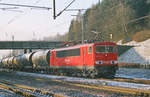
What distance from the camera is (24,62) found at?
41750 mm

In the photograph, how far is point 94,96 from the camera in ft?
36.1

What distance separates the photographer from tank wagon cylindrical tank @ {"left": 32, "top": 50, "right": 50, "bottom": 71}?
31.4 meters

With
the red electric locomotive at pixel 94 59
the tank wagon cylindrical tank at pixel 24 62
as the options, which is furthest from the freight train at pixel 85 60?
the tank wagon cylindrical tank at pixel 24 62

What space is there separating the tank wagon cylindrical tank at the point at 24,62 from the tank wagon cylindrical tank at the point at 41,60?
89.9 inches

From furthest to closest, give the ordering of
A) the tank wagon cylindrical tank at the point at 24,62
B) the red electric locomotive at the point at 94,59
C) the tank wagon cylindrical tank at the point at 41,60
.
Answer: the tank wagon cylindrical tank at the point at 24,62, the tank wagon cylindrical tank at the point at 41,60, the red electric locomotive at the point at 94,59

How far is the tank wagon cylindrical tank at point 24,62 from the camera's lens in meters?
39.4

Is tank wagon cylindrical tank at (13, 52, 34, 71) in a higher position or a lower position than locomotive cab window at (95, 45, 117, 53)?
lower

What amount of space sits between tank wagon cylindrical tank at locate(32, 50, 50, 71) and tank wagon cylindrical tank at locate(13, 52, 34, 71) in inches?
89.9

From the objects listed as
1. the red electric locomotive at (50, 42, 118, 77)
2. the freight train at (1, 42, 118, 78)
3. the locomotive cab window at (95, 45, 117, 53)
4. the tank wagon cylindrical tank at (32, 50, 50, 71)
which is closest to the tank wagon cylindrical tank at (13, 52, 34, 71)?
the tank wagon cylindrical tank at (32, 50, 50, 71)

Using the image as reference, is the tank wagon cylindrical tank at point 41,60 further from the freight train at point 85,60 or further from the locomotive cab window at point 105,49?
the locomotive cab window at point 105,49

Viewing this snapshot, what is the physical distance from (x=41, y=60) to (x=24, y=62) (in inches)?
369

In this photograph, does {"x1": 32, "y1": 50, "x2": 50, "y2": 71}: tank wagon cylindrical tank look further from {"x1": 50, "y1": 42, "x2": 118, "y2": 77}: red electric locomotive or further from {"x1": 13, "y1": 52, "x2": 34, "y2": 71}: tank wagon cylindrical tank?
{"x1": 50, "y1": 42, "x2": 118, "y2": 77}: red electric locomotive

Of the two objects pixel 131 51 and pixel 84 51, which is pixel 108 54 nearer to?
pixel 84 51

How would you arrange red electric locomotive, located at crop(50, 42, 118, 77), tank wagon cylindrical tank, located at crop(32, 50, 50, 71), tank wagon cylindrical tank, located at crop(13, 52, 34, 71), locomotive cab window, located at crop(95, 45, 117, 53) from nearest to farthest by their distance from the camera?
1. red electric locomotive, located at crop(50, 42, 118, 77)
2. locomotive cab window, located at crop(95, 45, 117, 53)
3. tank wagon cylindrical tank, located at crop(32, 50, 50, 71)
4. tank wagon cylindrical tank, located at crop(13, 52, 34, 71)
